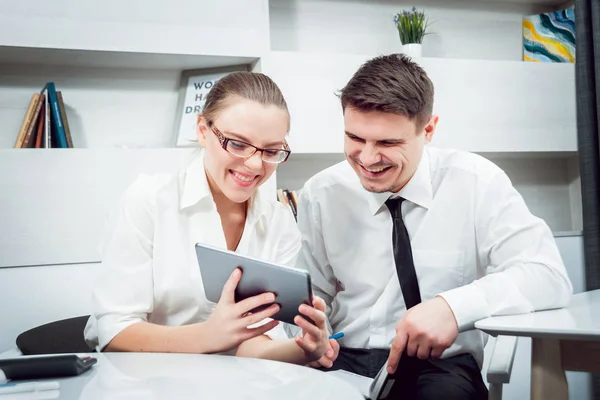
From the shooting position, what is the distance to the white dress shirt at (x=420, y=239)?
1651 millimetres

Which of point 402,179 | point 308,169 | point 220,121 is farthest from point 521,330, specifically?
point 308,169

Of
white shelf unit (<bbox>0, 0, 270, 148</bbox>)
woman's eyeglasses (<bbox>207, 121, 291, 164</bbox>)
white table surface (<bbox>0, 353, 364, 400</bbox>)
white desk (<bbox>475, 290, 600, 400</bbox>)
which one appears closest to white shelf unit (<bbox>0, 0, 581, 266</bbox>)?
white shelf unit (<bbox>0, 0, 270, 148</bbox>)

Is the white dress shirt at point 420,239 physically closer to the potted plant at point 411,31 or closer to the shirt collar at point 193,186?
the shirt collar at point 193,186

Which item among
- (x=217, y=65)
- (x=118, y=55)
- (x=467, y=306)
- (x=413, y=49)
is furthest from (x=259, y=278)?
(x=413, y=49)

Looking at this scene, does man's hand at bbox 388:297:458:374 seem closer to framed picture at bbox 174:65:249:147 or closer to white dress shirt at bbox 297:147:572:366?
white dress shirt at bbox 297:147:572:366

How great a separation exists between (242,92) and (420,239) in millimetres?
617

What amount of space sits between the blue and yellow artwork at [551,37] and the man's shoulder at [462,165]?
1.85 m

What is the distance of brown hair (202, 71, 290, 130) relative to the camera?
1524 mm

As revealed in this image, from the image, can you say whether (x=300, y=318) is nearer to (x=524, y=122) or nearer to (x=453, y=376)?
(x=453, y=376)

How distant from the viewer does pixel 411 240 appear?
5.71 feet

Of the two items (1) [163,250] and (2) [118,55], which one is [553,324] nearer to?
(1) [163,250]

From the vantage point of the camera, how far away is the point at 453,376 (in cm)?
152

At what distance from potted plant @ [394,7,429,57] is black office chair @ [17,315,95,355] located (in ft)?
6.12

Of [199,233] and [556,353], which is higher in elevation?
[199,233]
